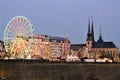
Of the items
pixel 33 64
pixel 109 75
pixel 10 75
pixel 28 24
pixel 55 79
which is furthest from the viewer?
pixel 109 75

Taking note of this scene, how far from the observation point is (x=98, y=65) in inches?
3767

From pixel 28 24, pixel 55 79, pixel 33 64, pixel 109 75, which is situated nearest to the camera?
pixel 33 64

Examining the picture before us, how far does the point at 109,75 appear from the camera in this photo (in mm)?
99375

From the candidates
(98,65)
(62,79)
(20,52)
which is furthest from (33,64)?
(98,65)

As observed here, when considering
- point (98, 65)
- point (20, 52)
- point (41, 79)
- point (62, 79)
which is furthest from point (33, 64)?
point (98, 65)

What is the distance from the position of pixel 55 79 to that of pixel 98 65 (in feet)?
66.8

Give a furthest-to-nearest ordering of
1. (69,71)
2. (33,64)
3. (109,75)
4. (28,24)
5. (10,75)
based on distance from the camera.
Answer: (109,75)
(28,24)
(69,71)
(33,64)
(10,75)

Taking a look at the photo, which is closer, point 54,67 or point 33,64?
point 33,64

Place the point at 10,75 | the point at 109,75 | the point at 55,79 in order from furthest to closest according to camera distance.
→ the point at 109,75
the point at 55,79
the point at 10,75

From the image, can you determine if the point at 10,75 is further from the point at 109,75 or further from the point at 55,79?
the point at 109,75

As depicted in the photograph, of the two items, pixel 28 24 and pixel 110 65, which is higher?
pixel 28 24

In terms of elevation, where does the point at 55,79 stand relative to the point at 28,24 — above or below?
below

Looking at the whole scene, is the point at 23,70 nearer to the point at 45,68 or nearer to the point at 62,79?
the point at 45,68

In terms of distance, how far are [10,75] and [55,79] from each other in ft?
43.7
